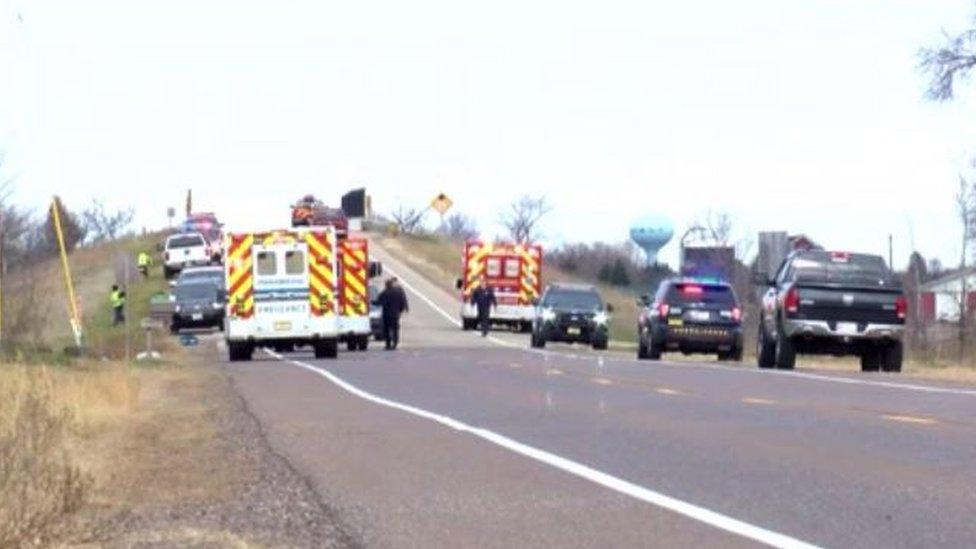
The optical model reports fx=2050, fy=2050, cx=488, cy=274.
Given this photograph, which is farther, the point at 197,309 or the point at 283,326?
the point at 197,309

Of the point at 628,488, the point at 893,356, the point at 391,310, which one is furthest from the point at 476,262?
the point at 628,488

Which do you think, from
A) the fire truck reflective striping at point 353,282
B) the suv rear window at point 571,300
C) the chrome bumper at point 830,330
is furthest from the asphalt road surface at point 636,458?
the suv rear window at point 571,300

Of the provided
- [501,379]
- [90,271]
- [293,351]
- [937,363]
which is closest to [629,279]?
[90,271]

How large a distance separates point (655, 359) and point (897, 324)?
27.4ft

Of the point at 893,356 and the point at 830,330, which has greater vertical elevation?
the point at 830,330

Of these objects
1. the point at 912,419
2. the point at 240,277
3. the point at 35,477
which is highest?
the point at 240,277

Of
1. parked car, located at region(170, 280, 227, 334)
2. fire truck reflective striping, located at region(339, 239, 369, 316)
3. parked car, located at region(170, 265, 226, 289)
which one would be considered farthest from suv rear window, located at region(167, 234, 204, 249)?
fire truck reflective striping, located at region(339, 239, 369, 316)

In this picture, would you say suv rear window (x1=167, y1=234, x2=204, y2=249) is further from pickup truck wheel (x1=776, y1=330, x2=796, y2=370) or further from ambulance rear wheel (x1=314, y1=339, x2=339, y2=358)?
pickup truck wheel (x1=776, y1=330, x2=796, y2=370)

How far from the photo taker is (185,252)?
8338 centimetres

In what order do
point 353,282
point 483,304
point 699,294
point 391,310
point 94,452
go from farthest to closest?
1. point 483,304
2. point 391,310
3. point 353,282
4. point 699,294
5. point 94,452

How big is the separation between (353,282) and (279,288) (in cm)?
448

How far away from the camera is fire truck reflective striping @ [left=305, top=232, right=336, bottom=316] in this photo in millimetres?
41688

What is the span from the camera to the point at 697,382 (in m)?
29.1

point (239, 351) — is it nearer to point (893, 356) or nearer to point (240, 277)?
point (240, 277)
